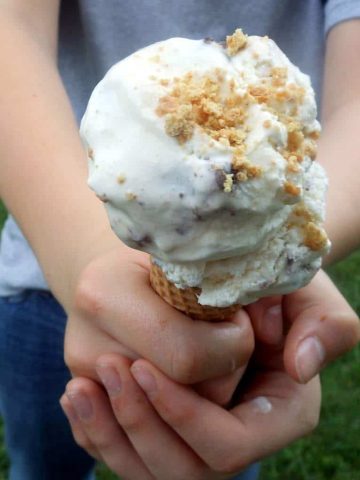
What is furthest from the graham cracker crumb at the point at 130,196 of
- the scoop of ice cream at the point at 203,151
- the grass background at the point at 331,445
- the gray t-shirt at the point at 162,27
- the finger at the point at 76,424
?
the grass background at the point at 331,445

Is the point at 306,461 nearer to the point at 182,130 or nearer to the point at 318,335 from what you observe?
the point at 318,335

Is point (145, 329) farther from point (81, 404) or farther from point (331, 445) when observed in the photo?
point (331, 445)

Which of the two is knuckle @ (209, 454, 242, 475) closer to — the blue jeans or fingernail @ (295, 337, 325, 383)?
fingernail @ (295, 337, 325, 383)

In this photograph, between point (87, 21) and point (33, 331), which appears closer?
point (87, 21)

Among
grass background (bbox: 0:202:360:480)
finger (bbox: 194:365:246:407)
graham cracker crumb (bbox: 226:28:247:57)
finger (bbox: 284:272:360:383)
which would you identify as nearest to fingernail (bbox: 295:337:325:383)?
finger (bbox: 284:272:360:383)

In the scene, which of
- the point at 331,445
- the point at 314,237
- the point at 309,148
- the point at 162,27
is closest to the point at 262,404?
the point at 314,237

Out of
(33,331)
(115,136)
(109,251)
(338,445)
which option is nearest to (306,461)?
(338,445)
